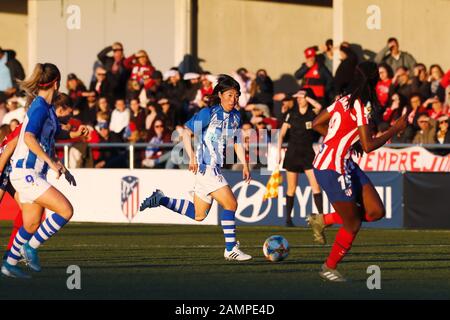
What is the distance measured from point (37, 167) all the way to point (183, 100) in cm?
1373

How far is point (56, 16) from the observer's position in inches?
1222

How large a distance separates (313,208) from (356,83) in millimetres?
10370

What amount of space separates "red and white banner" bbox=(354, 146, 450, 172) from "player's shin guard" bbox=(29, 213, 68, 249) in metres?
10.1

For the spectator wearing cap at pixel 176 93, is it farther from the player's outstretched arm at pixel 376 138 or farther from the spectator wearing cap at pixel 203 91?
the player's outstretched arm at pixel 376 138

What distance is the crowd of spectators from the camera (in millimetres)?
24422

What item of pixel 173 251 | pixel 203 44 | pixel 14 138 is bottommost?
pixel 173 251

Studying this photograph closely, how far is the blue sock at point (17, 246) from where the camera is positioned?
1341 cm

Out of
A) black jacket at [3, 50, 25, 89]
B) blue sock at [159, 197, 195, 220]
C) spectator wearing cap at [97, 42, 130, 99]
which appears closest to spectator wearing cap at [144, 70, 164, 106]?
spectator wearing cap at [97, 42, 130, 99]

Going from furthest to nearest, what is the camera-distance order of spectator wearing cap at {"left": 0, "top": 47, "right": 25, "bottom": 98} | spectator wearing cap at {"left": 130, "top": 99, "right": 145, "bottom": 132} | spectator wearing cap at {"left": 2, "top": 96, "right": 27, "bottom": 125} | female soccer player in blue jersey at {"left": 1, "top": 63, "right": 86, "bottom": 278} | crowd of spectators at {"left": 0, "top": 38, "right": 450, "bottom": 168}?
spectator wearing cap at {"left": 0, "top": 47, "right": 25, "bottom": 98}
spectator wearing cap at {"left": 2, "top": 96, "right": 27, "bottom": 125}
spectator wearing cap at {"left": 130, "top": 99, "right": 145, "bottom": 132}
crowd of spectators at {"left": 0, "top": 38, "right": 450, "bottom": 168}
female soccer player in blue jersey at {"left": 1, "top": 63, "right": 86, "bottom": 278}

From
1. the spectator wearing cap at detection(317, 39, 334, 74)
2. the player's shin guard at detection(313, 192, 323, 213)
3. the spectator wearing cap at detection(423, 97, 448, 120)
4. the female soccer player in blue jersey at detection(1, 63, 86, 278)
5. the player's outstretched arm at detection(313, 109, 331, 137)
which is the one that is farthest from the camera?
the spectator wearing cap at detection(317, 39, 334, 74)

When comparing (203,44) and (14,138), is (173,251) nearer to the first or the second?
(14,138)

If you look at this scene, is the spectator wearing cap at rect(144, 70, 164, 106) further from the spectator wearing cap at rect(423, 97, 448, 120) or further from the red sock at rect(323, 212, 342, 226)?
the red sock at rect(323, 212, 342, 226)

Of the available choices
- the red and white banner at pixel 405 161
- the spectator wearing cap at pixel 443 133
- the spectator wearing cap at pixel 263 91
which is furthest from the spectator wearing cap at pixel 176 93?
the spectator wearing cap at pixel 443 133

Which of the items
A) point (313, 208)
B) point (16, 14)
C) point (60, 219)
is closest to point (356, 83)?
point (60, 219)
